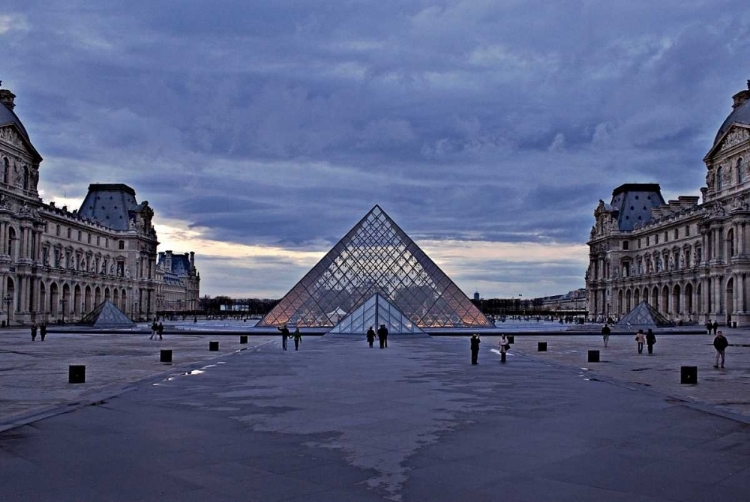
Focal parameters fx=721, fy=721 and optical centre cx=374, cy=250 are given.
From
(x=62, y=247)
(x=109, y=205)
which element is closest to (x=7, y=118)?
(x=62, y=247)

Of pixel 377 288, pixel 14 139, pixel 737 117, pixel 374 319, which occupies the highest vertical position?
pixel 737 117

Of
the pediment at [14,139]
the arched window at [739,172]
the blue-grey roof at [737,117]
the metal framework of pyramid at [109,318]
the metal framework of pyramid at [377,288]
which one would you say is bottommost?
the metal framework of pyramid at [109,318]

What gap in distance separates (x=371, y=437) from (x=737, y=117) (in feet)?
208

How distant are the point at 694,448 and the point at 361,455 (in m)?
3.62

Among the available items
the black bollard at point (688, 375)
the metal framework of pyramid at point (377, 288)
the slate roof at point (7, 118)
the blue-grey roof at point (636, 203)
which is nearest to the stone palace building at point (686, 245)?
the blue-grey roof at point (636, 203)

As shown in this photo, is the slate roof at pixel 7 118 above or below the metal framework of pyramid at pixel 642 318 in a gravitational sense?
above

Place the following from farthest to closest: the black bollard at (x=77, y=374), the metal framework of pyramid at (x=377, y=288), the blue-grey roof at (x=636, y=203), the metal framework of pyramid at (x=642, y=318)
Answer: the blue-grey roof at (x=636, y=203) < the metal framework of pyramid at (x=642, y=318) < the metal framework of pyramid at (x=377, y=288) < the black bollard at (x=77, y=374)

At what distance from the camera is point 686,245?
73.2 m

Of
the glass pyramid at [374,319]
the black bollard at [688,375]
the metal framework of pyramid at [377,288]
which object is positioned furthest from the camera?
the metal framework of pyramid at [377,288]

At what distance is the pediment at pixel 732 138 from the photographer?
195ft

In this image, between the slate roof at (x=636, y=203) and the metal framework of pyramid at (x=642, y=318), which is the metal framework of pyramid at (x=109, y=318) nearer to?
the metal framework of pyramid at (x=642, y=318)

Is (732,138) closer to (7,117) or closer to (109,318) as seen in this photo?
(109,318)

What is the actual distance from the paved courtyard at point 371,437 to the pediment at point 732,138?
50.2 meters

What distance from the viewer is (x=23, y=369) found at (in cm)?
1758
